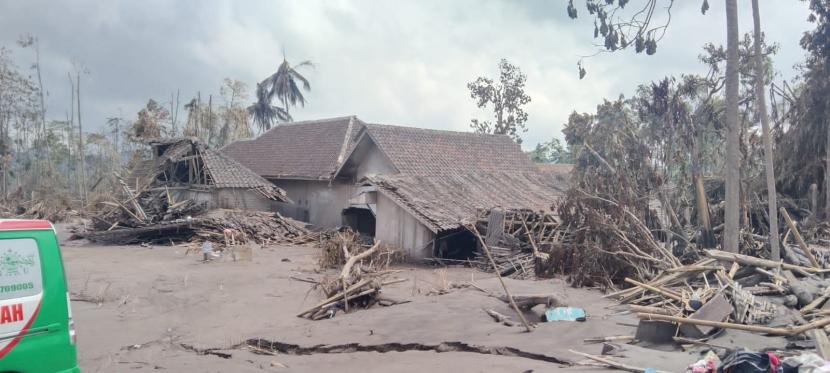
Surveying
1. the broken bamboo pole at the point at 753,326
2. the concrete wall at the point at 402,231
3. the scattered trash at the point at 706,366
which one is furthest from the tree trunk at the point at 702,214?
the scattered trash at the point at 706,366

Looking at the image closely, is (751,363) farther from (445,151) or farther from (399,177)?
(445,151)

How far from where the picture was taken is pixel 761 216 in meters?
16.1

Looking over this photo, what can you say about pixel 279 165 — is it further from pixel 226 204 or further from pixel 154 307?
pixel 154 307

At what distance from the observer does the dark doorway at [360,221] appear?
25.4m

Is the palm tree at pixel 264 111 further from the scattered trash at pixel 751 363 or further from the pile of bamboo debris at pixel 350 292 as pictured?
the scattered trash at pixel 751 363

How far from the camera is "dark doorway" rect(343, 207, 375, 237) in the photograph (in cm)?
2541

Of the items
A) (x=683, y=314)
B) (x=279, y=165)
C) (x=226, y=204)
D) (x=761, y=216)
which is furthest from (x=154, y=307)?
(x=279, y=165)

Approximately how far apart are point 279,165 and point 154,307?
720 inches

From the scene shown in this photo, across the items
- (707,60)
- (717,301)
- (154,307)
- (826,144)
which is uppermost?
(707,60)

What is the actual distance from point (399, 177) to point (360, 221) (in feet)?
16.7

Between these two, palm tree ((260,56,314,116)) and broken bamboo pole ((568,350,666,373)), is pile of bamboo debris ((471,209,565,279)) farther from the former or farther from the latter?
palm tree ((260,56,314,116))

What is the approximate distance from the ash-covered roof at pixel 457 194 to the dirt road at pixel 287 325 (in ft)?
7.86

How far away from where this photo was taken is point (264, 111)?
4638 centimetres

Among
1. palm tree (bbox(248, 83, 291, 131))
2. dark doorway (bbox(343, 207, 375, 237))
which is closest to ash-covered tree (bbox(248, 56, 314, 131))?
palm tree (bbox(248, 83, 291, 131))
